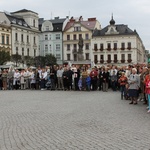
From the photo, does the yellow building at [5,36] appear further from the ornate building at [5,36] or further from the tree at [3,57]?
the tree at [3,57]

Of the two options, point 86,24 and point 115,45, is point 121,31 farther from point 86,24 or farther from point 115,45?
point 86,24

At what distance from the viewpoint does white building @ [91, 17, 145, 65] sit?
8369 cm

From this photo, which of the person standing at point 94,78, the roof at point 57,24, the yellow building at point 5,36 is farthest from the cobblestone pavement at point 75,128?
the roof at point 57,24

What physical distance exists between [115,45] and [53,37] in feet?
57.1

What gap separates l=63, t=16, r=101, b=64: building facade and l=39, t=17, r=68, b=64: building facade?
4.48 ft

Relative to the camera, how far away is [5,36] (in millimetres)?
74812

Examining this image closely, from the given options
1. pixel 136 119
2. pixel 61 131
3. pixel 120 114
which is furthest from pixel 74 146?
pixel 120 114

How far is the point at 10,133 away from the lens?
8.86 m

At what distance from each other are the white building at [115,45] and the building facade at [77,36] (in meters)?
1.62

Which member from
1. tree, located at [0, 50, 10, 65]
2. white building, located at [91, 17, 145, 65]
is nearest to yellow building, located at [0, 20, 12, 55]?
tree, located at [0, 50, 10, 65]

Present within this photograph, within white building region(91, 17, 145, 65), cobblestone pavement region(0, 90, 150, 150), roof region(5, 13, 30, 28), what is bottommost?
cobblestone pavement region(0, 90, 150, 150)

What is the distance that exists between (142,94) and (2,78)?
13.5 metres

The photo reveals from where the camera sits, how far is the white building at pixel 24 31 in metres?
77.4

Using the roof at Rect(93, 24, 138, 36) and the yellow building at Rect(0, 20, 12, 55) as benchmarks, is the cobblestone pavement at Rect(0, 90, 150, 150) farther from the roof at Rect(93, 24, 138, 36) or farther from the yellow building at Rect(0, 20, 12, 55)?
the roof at Rect(93, 24, 138, 36)
